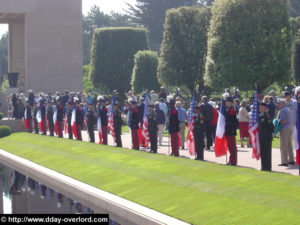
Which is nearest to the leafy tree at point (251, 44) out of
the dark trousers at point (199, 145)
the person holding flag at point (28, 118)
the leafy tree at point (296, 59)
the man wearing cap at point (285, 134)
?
the leafy tree at point (296, 59)

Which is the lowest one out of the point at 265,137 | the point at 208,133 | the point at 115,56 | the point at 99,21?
the point at 208,133

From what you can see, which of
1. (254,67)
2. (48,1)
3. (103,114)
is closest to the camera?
(103,114)

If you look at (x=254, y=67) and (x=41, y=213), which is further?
(x=254, y=67)

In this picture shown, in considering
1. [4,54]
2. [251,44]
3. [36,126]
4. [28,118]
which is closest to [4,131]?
[28,118]

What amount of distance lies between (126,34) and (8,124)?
2405 centimetres

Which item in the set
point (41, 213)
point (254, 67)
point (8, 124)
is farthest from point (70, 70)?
point (41, 213)

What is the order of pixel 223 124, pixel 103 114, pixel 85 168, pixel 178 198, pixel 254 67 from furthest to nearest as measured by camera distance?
pixel 254 67
pixel 103 114
pixel 85 168
pixel 223 124
pixel 178 198

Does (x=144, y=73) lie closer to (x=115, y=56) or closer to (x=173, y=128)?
(x=115, y=56)

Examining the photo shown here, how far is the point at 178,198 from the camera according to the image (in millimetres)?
14766

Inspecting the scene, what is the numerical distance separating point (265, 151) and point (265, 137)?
0.46 meters

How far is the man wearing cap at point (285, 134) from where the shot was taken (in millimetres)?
18719

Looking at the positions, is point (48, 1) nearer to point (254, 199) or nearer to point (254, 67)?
point (254, 67)

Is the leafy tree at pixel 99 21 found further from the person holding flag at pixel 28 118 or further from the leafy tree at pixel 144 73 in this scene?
the person holding flag at pixel 28 118

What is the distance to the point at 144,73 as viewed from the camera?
185 feet
